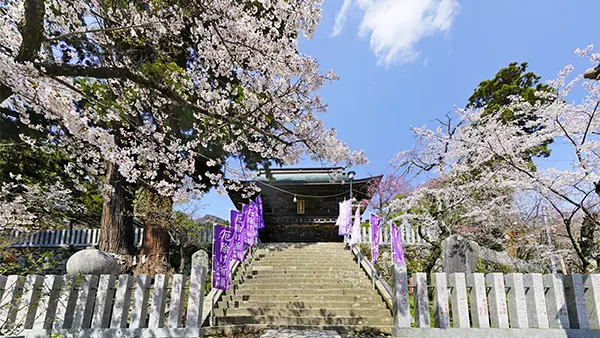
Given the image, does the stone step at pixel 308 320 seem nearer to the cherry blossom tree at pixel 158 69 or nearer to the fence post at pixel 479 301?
the fence post at pixel 479 301

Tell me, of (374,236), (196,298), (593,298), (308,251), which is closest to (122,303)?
(196,298)

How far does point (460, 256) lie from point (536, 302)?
6.64ft

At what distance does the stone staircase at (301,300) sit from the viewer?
5.67 meters

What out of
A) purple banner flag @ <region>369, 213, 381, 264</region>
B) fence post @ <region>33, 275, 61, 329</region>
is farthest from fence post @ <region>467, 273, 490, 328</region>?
fence post @ <region>33, 275, 61, 329</region>

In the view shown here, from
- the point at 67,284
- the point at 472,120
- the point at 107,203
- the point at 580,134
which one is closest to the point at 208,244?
the point at 107,203

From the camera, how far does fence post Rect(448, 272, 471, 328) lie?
435 centimetres

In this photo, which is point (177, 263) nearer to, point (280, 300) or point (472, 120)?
point (280, 300)

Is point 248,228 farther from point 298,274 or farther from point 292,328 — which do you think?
point 292,328

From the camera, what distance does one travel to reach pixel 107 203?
887cm

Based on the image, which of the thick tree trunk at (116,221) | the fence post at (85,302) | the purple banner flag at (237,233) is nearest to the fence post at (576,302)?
the purple banner flag at (237,233)

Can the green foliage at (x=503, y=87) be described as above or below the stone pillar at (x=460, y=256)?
above

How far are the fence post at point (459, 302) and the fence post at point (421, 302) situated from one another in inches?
15.7

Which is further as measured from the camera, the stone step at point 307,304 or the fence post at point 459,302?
the stone step at point 307,304

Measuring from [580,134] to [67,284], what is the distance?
981 cm
